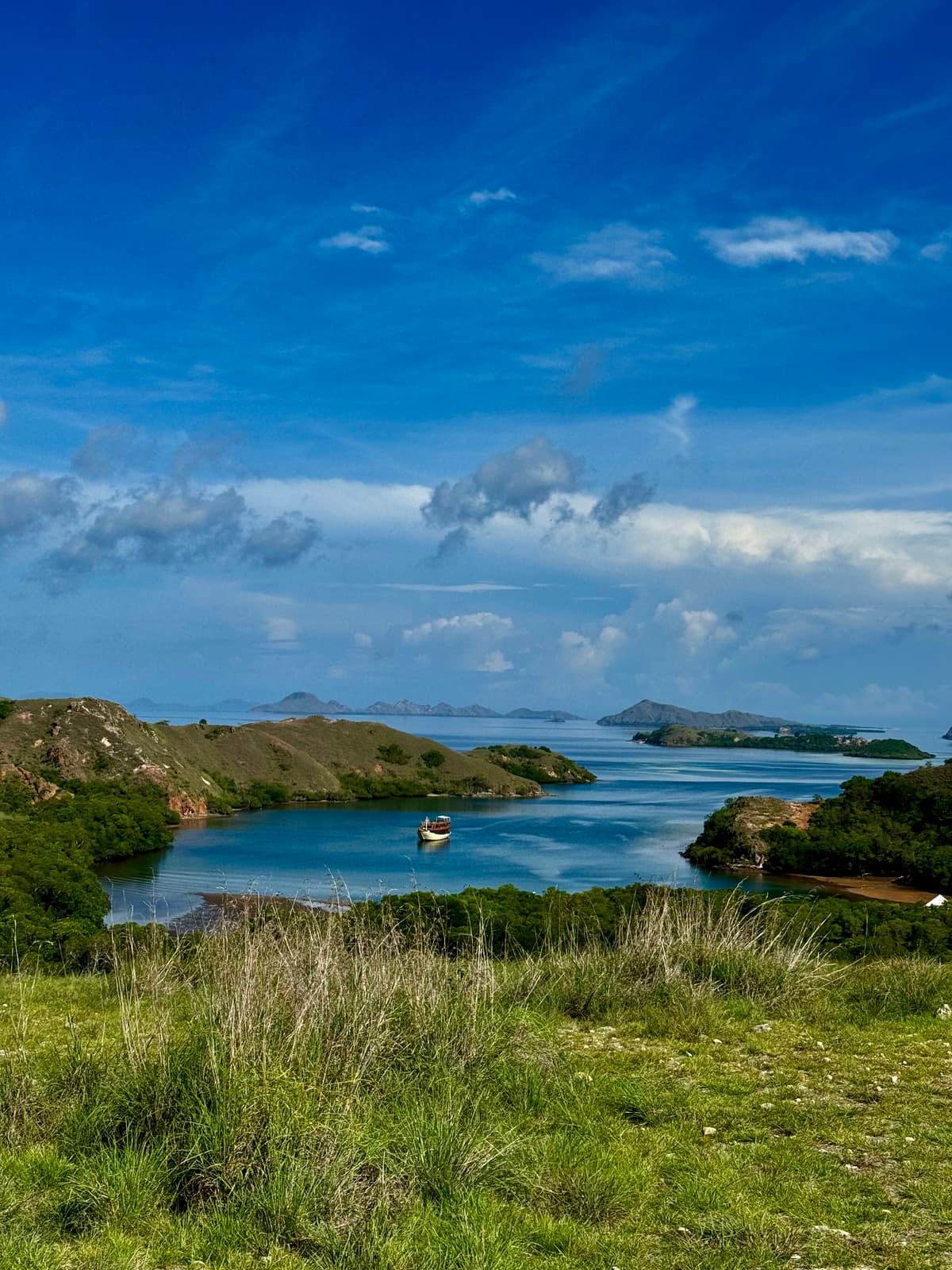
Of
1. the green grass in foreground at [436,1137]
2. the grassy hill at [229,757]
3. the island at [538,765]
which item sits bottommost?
the island at [538,765]

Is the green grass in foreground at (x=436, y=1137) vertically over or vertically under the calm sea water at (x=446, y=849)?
over

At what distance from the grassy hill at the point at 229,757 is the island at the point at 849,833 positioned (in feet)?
113

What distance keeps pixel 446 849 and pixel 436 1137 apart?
4792cm

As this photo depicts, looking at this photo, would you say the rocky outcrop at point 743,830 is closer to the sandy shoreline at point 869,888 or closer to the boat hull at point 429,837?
the sandy shoreline at point 869,888

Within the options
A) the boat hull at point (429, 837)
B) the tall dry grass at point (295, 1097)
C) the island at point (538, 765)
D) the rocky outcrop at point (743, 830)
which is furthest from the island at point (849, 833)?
the island at point (538, 765)

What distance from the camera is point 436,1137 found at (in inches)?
211

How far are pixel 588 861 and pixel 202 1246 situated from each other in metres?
43.4

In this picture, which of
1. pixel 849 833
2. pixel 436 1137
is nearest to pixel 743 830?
pixel 849 833

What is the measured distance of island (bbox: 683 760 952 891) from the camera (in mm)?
42625

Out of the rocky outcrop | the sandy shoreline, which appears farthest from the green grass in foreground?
the rocky outcrop

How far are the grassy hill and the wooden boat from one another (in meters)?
17.6

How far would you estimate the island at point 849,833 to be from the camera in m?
42.6

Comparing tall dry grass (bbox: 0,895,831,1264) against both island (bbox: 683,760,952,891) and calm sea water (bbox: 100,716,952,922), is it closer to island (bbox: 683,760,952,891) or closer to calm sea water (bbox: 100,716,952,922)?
calm sea water (bbox: 100,716,952,922)

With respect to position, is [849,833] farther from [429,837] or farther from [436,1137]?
[436,1137]
